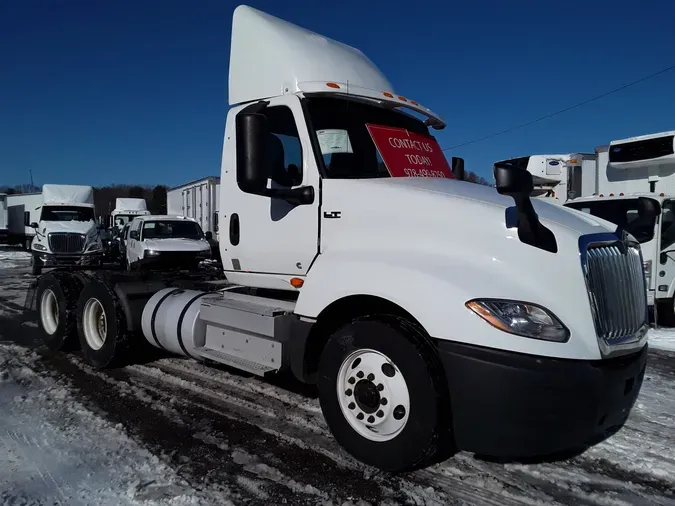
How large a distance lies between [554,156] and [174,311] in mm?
9489

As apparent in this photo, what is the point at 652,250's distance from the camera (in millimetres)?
8781

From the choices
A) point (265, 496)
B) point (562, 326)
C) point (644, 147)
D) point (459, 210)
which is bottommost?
point (265, 496)

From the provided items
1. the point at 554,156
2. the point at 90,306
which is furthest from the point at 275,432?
the point at 554,156

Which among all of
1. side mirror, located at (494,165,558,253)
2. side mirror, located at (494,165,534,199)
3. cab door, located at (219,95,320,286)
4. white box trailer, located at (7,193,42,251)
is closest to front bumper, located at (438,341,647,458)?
side mirror, located at (494,165,558,253)

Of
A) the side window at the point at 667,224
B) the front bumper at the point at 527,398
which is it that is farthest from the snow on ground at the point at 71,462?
the side window at the point at 667,224

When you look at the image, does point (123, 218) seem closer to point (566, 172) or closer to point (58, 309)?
point (58, 309)

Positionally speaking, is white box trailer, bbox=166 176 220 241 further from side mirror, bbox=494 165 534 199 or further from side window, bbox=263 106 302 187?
side mirror, bbox=494 165 534 199

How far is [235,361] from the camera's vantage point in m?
4.94

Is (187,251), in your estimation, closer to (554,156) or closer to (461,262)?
(554,156)

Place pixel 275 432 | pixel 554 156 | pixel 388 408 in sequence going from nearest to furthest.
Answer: pixel 388 408 → pixel 275 432 → pixel 554 156

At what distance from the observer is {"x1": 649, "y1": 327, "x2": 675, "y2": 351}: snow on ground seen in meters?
8.05

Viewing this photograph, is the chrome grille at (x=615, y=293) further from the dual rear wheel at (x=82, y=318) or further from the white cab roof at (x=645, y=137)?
the white cab roof at (x=645, y=137)

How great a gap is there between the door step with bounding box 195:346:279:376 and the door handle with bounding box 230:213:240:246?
106 centimetres

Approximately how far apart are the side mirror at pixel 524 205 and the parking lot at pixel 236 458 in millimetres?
1625
